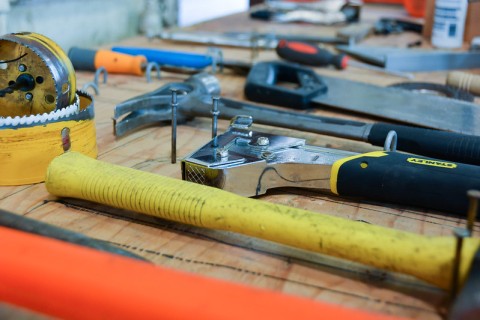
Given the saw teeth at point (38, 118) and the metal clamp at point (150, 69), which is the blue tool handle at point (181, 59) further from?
the saw teeth at point (38, 118)

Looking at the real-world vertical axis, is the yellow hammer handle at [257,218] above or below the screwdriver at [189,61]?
below

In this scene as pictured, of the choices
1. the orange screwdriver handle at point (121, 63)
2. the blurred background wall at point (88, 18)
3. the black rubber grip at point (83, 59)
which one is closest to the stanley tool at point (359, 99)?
the orange screwdriver handle at point (121, 63)

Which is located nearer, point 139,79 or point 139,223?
point 139,223

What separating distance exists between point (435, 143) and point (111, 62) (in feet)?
2.45

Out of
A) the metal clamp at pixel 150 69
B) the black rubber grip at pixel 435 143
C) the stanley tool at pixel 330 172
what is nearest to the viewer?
the stanley tool at pixel 330 172

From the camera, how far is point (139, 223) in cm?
60

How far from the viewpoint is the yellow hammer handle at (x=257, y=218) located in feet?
1.53

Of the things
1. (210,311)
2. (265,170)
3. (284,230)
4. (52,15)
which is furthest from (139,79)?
(210,311)

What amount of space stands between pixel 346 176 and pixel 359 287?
0.54 ft

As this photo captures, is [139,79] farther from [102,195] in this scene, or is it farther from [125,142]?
[102,195]

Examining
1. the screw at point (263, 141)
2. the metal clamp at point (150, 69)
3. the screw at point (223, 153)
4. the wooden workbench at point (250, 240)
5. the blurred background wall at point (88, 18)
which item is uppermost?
the blurred background wall at point (88, 18)

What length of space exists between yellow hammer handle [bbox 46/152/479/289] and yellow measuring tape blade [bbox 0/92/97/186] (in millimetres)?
42

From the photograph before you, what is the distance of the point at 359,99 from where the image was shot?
39.8 inches

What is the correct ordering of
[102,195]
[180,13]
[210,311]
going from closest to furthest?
[210,311]
[102,195]
[180,13]
